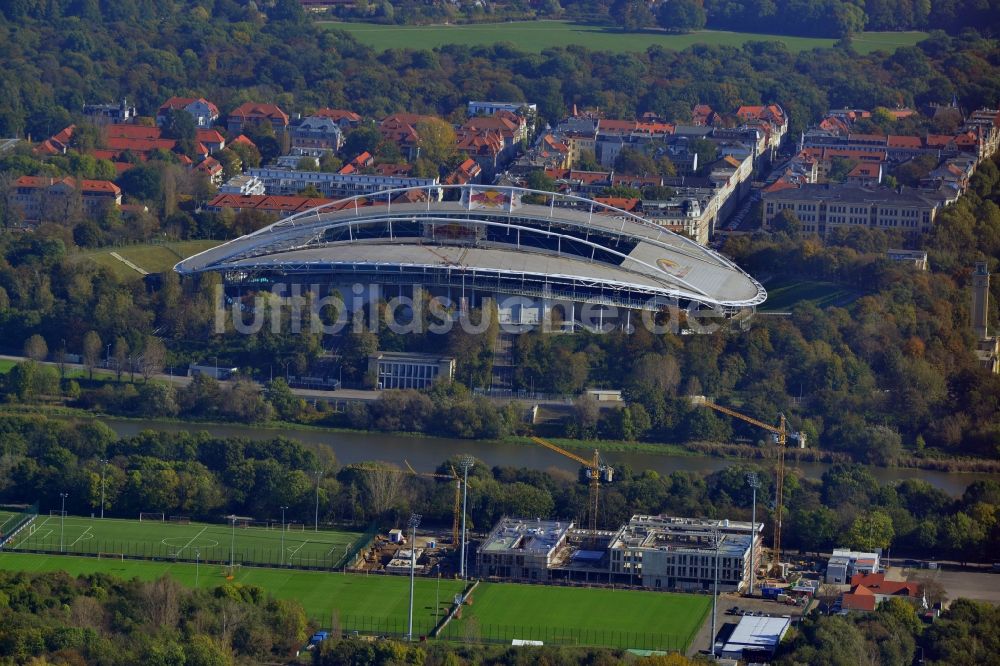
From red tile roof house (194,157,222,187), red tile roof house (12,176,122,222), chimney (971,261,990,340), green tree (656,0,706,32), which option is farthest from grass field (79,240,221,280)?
green tree (656,0,706,32)

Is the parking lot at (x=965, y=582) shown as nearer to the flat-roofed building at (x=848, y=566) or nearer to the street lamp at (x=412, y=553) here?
the flat-roofed building at (x=848, y=566)

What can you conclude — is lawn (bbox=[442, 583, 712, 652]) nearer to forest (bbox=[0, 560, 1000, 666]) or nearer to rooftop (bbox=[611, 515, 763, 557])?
rooftop (bbox=[611, 515, 763, 557])

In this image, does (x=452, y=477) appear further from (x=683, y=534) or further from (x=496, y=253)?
(x=496, y=253)

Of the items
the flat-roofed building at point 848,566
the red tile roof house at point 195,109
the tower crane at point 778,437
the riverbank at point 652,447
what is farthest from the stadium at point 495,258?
the red tile roof house at point 195,109

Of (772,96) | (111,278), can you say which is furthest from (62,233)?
(772,96)

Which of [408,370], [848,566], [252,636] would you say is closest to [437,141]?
[408,370]

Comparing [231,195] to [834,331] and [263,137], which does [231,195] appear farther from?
[834,331]
